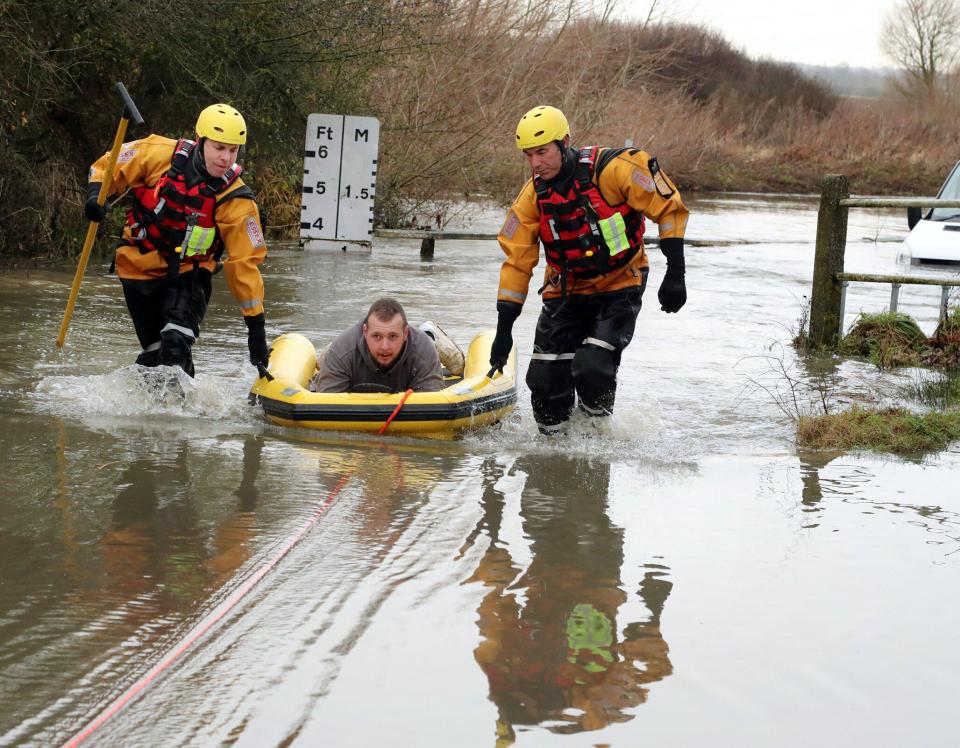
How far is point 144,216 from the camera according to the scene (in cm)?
685

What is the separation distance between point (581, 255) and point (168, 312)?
221 centimetres

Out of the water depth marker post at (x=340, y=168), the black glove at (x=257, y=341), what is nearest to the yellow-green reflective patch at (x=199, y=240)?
the black glove at (x=257, y=341)

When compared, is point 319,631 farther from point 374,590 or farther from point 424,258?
point 424,258

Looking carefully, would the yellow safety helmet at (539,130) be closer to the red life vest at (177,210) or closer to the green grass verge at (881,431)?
the red life vest at (177,210)

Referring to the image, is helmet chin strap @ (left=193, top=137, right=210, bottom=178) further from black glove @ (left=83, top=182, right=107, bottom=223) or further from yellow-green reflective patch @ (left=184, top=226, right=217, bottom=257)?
black glove @ (left=83, top=182, right=107, bottom=223)

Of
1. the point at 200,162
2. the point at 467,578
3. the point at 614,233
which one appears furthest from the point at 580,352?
the point at 467,578

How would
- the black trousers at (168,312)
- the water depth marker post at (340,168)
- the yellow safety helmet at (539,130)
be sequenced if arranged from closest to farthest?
1. the yellow safety helmet at (539,130)
2. the black trousers at (168,312)
3. the water depth marker post at (340,168)

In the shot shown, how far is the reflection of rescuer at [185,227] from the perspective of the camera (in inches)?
263

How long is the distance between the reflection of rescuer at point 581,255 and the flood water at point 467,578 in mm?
334

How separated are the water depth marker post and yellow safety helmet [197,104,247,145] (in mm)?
8346

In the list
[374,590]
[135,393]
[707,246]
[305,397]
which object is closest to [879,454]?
[305,397]

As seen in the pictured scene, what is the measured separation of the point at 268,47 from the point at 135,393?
786cm

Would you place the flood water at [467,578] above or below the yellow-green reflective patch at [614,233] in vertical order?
below

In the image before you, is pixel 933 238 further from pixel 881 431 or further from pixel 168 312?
pixel 168 312
